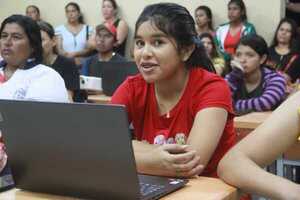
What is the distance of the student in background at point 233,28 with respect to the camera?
7070 mm

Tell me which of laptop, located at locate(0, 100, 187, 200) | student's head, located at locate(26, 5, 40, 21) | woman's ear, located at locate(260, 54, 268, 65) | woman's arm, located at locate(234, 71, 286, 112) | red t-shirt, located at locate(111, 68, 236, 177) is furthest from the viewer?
student's head, located at locate(26, 5, 40, 21)

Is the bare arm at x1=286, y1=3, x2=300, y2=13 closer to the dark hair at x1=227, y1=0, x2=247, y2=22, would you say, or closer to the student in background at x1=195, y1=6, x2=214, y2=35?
the dark hair at x1=227, y1=0, x2=247, y2=22

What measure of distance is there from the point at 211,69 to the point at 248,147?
0.59 meters

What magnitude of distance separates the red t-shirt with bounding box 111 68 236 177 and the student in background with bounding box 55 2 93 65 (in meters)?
6.29

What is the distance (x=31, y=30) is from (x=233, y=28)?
469 centimetres

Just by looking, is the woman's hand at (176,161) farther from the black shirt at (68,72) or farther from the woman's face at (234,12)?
the woman's face at (234,12)

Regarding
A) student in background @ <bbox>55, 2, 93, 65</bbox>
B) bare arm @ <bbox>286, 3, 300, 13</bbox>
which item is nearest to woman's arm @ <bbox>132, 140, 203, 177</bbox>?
bare arm @ <bbox>286, 3, 300, 13</bbox>

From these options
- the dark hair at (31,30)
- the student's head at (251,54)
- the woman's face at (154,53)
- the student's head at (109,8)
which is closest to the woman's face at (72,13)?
the student's head at (109,8)

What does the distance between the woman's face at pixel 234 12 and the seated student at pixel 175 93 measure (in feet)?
17.4

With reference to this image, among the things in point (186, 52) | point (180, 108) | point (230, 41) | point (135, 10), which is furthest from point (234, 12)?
point (180, 108)

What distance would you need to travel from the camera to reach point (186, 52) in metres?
1.87

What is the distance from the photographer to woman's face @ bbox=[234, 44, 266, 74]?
381 centimetres

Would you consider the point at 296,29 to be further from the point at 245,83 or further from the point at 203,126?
the point at 203,126

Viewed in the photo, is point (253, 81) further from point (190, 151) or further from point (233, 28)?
point (233, 28)
